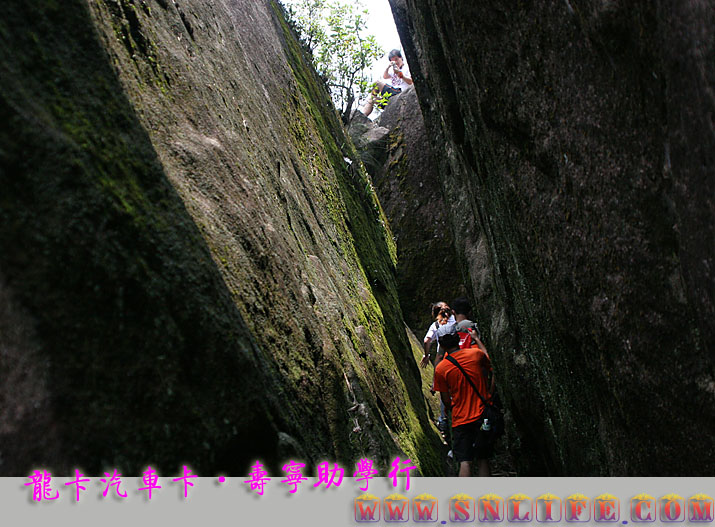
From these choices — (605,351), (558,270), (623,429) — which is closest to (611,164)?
(558,270)

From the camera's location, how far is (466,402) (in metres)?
6.04

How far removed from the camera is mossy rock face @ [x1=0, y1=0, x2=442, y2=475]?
1832mm

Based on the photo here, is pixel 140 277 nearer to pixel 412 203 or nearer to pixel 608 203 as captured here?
pixel 608 203

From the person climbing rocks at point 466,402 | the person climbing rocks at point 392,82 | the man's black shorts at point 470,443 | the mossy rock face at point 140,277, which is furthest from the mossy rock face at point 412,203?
the mossy rock face at point 140,277

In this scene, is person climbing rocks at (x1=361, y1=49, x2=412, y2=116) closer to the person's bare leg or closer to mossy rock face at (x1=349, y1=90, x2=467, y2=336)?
mossy rock face at (x1=349, y1=90, x2=467, y2=336)

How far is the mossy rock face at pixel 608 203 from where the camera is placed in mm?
2385

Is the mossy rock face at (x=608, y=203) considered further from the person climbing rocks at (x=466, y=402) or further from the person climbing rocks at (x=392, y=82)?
the person climbing rocks at (x=392, y=82)

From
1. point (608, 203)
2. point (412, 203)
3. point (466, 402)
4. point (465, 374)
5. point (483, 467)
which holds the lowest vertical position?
point (483, 467)

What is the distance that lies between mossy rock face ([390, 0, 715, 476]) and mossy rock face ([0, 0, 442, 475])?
5.61 ft

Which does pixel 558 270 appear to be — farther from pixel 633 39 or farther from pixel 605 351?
pixel 633 39

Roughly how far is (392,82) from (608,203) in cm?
1471

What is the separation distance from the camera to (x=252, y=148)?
485 centimetres

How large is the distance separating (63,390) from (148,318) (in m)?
0.39
